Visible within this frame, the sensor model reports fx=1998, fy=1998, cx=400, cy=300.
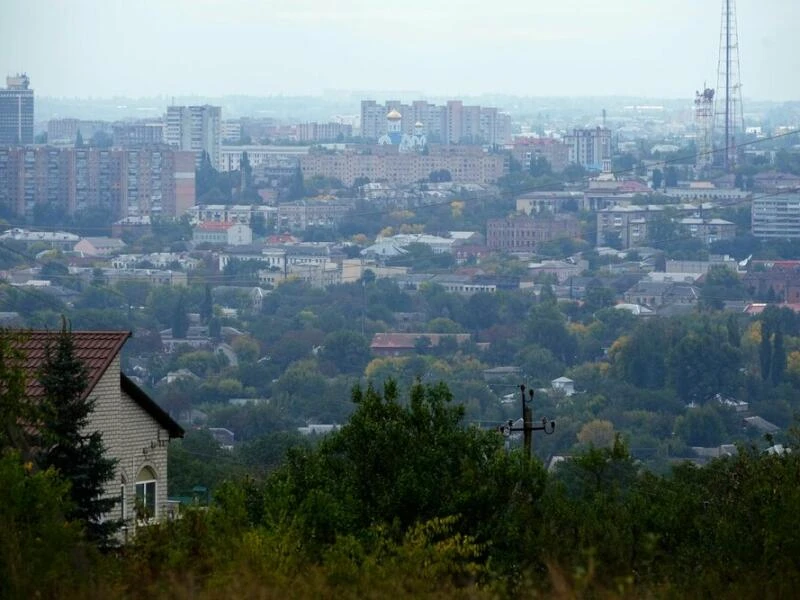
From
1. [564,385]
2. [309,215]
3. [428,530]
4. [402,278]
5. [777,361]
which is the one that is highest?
[309,215]

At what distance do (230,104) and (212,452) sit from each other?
163 meters

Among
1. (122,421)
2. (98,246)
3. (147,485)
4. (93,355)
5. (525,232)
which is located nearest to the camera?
(93,355)

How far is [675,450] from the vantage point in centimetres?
3331

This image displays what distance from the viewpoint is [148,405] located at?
768cm

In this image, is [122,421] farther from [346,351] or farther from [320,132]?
[320,132]

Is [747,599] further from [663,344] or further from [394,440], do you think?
[663,344]

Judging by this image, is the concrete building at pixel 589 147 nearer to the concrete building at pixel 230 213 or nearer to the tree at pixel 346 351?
the concrete building at pixel 230 213

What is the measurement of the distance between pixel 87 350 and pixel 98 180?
77266 millimetres

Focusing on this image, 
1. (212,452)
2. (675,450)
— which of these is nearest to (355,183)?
(675,450)

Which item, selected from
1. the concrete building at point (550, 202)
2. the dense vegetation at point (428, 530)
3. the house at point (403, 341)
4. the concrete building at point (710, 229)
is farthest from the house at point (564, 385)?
the dense vegetation at point (428, 530)

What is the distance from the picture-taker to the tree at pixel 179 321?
52812 millimetres

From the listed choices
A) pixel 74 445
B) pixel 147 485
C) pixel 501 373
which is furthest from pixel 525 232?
pixel 74 445

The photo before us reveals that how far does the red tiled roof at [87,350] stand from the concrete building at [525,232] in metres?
64.1

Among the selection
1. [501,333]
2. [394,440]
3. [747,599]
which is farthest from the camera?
[501,333]
